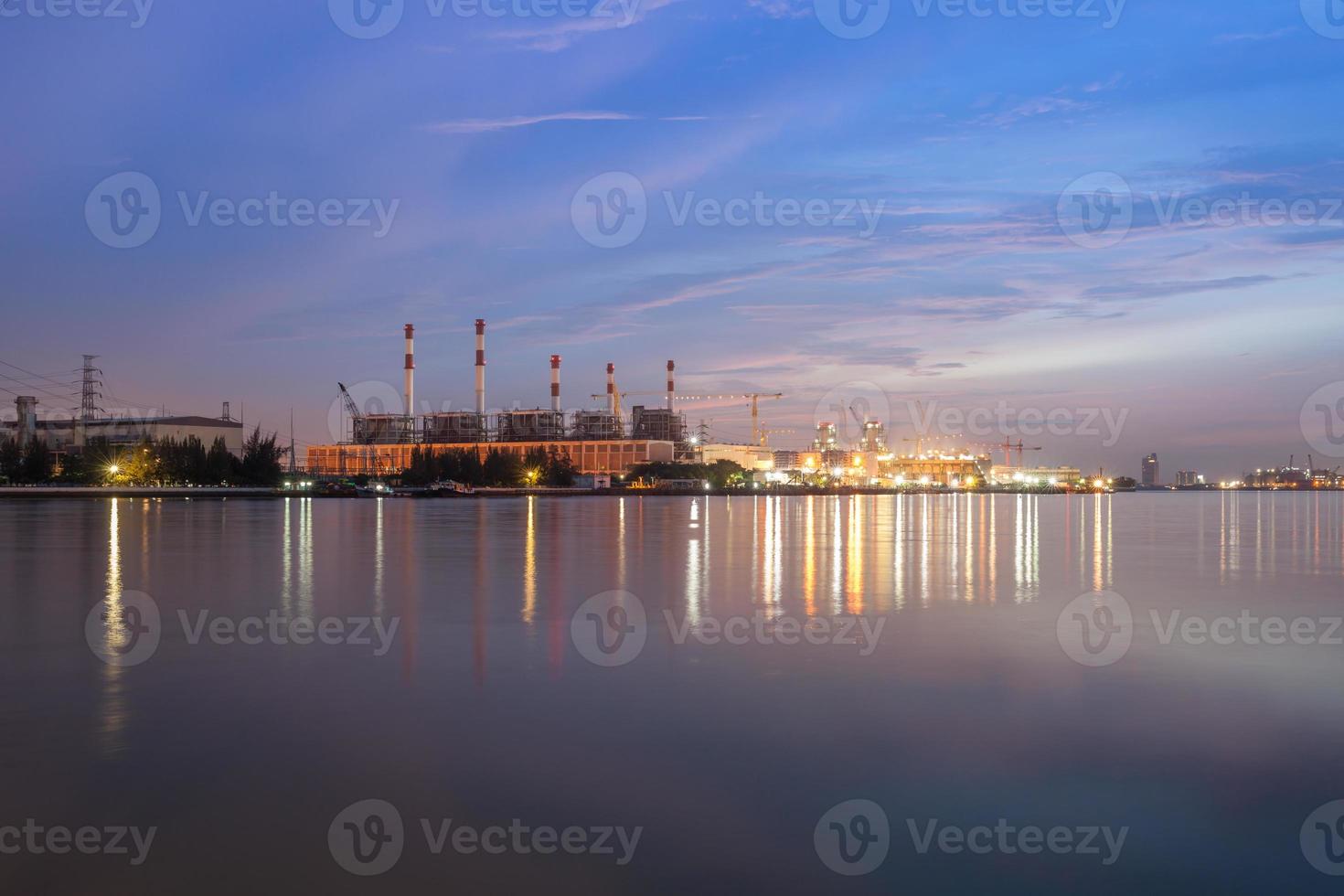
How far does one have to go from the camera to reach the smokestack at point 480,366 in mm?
130625

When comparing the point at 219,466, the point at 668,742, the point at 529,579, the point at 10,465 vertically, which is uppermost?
the point at 10,465

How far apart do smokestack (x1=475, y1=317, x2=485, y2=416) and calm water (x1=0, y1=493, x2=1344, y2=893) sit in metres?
117

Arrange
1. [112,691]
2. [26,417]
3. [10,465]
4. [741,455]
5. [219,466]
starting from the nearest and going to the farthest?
1. [112,691]
2. [10,465]
3. [219,466]
4. [26,417]
5. [741,455]

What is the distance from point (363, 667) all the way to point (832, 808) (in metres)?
5.50

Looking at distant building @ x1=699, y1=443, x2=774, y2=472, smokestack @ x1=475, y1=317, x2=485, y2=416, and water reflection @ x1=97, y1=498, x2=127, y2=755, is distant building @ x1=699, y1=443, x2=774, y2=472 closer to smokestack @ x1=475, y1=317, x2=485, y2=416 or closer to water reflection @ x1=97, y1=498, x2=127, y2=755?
smokestack @ x1=475, y1=317, x2=485, y2=416

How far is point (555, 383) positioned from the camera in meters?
141

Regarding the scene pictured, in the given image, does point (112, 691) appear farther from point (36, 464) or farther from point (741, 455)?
point (741, 455)

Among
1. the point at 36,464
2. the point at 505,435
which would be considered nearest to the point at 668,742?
the point at 36,464

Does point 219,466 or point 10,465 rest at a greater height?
point 10,465

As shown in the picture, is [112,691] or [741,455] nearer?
A: [112,691]

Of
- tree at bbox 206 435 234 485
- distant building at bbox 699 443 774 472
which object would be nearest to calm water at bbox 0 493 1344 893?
tree at bbox 206 435 234 485

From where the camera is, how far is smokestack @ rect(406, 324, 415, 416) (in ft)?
427

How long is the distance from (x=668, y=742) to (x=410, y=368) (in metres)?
135

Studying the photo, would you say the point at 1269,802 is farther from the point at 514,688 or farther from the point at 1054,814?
the point at 514,688
